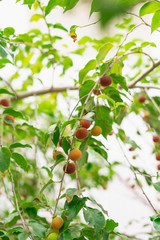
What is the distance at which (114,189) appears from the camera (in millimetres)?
3311

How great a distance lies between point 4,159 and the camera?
2.13ft

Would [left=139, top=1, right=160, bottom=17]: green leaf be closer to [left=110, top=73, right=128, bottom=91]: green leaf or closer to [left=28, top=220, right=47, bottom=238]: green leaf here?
[left=110, top=73, right=128, bottom=91]: green leaf

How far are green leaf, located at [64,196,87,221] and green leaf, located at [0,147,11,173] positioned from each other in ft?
0.58

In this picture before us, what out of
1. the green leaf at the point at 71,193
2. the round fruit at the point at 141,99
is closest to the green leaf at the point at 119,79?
the green leaf at the point at 71,193

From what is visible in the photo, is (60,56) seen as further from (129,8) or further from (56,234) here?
(129,8)

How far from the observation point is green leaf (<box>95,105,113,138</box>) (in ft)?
2.50

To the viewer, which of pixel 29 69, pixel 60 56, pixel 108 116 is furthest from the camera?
pixel 29 69

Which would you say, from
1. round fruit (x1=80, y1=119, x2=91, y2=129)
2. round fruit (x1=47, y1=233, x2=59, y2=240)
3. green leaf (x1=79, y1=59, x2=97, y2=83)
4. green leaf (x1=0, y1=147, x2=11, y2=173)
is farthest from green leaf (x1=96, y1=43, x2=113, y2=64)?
round fruit (x1=47, y1=233, x2=59, y2=240)

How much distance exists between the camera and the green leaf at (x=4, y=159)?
63cm

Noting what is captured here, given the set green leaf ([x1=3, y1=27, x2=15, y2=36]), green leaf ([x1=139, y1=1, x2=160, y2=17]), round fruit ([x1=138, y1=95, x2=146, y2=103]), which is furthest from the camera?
round fruit ([x1=138, y1=95, x2=146, y2=103])

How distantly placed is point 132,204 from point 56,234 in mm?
2876

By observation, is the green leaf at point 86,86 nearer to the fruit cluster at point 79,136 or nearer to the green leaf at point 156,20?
the fruit cluster at point 79,136

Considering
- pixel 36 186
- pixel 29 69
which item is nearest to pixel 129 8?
pixel 29 69

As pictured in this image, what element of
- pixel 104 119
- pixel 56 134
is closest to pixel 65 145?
pixel 56 134
